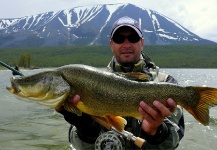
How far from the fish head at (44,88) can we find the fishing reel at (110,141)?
1.47 metres

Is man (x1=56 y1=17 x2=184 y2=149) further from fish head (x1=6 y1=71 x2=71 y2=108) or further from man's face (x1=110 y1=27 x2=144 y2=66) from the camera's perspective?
fish head (x1=6 y1=71 x2=71 y2=108)

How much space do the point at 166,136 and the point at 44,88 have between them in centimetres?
194

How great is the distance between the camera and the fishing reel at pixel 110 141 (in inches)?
214

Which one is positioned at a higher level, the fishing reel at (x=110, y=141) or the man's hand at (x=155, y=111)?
the man's hand at (x=155, y=111)

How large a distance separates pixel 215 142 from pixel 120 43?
10.1 metres

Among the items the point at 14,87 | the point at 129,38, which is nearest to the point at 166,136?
the point at 129,38

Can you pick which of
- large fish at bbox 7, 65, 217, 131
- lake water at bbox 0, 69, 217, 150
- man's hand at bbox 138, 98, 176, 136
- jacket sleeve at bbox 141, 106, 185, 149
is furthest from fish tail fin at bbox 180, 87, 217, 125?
lake water at bbox 0, 69, 217, 150

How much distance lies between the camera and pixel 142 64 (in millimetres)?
5969

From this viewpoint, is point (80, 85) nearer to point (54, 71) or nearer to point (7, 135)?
point (54, 71)

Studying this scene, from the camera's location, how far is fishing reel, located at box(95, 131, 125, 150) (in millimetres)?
5441

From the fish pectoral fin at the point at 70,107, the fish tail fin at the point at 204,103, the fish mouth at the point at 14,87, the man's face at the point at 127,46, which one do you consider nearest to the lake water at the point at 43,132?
the man's face at the point at 127,46

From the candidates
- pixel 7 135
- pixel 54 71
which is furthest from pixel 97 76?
pixel 7 135

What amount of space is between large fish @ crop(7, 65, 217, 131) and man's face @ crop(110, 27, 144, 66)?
64.7 inches

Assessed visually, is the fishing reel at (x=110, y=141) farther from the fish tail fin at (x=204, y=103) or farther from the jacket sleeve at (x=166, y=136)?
the fish tail fin at (x=204, y=103)
